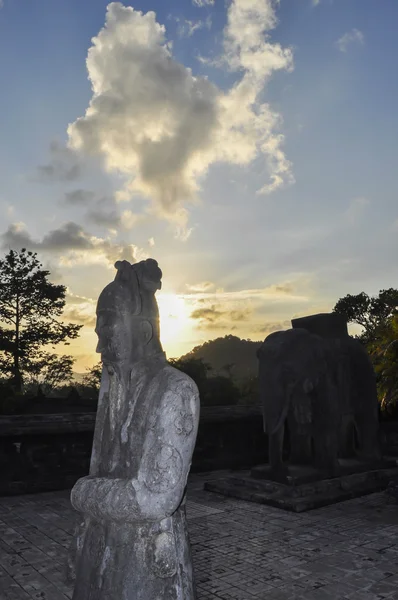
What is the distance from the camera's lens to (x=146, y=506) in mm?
2660

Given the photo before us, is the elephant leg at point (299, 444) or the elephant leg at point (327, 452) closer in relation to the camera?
the elephant leg at point (327, 452)

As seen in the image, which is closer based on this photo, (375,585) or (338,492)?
(375,585)

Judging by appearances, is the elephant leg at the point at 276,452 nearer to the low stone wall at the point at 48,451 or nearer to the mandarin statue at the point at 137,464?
the low stone wall at the point at 48,451

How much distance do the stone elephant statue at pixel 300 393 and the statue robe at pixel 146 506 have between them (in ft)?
18.6

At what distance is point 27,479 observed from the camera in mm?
8961

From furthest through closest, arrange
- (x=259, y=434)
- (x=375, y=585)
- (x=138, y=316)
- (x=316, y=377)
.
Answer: (x=259, y=434) < (x=316, y=377) < (x=375, y=585) < (x=138, y=316)

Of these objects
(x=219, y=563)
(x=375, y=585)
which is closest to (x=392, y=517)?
(x=375, y=585)

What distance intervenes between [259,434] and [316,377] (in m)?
3.58

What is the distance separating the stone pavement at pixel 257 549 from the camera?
4.77 m

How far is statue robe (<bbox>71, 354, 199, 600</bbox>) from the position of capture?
8.80ft

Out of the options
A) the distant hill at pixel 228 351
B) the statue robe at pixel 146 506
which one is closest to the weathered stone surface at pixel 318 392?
the statue robe at pixel 146 506

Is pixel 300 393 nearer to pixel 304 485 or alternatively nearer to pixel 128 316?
pixel 304 485

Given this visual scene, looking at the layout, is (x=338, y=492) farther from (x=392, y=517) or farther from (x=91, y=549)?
(x=91, y=549)

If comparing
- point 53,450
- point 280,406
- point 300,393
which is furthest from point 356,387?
point 53,450
